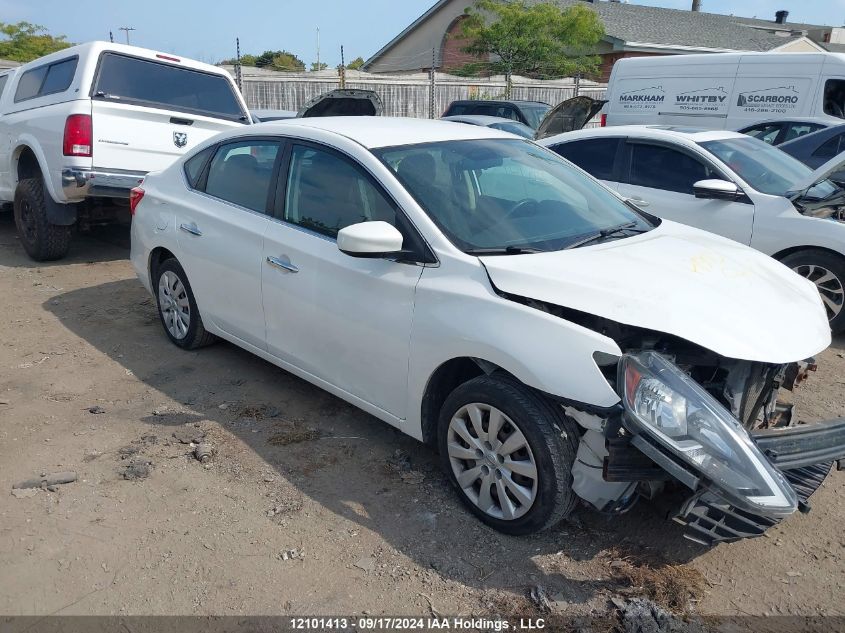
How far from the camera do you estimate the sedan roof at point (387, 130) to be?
12.2 ft

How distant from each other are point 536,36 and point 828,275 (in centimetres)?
2445

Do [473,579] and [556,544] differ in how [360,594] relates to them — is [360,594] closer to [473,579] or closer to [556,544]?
[473,579]

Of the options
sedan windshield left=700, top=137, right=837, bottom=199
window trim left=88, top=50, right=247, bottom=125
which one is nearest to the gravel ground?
sedan windshield left=700, top=137, right=837, bottom=199

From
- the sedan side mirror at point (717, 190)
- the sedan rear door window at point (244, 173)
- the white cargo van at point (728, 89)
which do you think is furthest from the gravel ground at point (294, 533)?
the white cargo van at point (728, 89)

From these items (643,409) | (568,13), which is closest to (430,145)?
(643,409)

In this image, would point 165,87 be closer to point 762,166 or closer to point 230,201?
point 230,201

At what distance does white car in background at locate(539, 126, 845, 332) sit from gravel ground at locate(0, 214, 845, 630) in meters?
1.41

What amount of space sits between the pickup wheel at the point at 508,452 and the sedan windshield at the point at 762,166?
162 inches

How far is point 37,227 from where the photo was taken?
7.20 metres

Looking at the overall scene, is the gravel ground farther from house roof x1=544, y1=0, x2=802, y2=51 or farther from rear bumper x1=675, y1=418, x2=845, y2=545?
house roof x1=544, y1=0, x2=802, y2=51

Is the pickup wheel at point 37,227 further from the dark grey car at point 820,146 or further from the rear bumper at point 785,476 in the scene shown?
the dark grey car at point 820,146

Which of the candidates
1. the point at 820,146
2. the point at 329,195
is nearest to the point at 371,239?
the point at 329,195

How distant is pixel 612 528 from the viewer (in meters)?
3.13

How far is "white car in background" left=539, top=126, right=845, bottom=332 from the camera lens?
5422 millimetres
